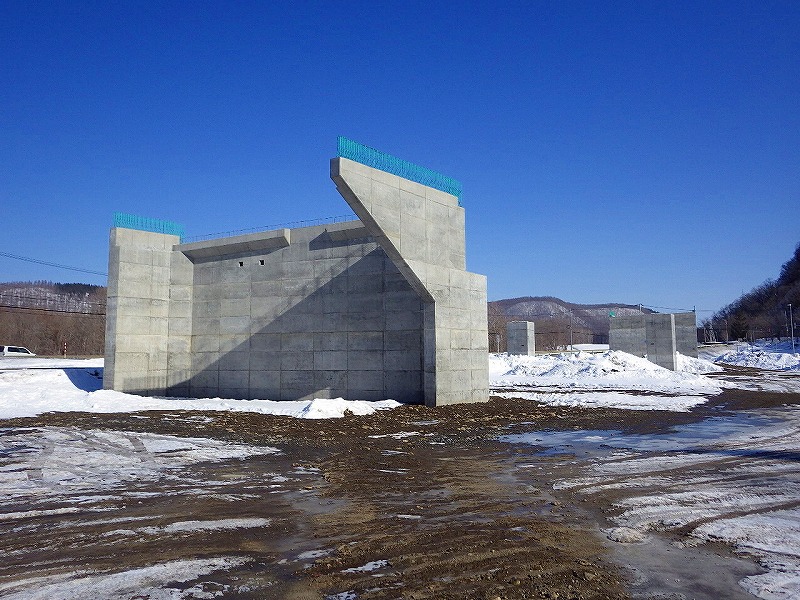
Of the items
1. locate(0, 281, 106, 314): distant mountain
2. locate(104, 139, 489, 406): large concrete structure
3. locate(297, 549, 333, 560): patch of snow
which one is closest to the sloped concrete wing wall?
locate(104, 139, 489, 406): large concrete structure

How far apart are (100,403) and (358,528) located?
17.3 metres

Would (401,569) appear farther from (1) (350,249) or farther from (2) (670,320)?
(2) (670,320)

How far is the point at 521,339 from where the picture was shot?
50219mm

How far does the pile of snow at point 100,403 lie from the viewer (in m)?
17.3

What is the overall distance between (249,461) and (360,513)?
13.5 feet

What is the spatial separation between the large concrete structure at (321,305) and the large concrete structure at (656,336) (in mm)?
29251

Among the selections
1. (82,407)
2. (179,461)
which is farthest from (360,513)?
(82,407)

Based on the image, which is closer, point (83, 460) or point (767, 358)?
point (83, 460)

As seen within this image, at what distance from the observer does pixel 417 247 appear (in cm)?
1836

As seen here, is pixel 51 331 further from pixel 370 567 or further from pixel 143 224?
pixel 370 567

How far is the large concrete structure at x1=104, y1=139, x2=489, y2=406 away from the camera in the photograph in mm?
18312

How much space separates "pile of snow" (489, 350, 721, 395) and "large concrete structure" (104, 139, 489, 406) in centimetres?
1150

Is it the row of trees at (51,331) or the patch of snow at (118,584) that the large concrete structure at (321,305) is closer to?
the patch of snow at (118,584)

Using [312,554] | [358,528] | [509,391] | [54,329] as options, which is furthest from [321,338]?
[54,329]
